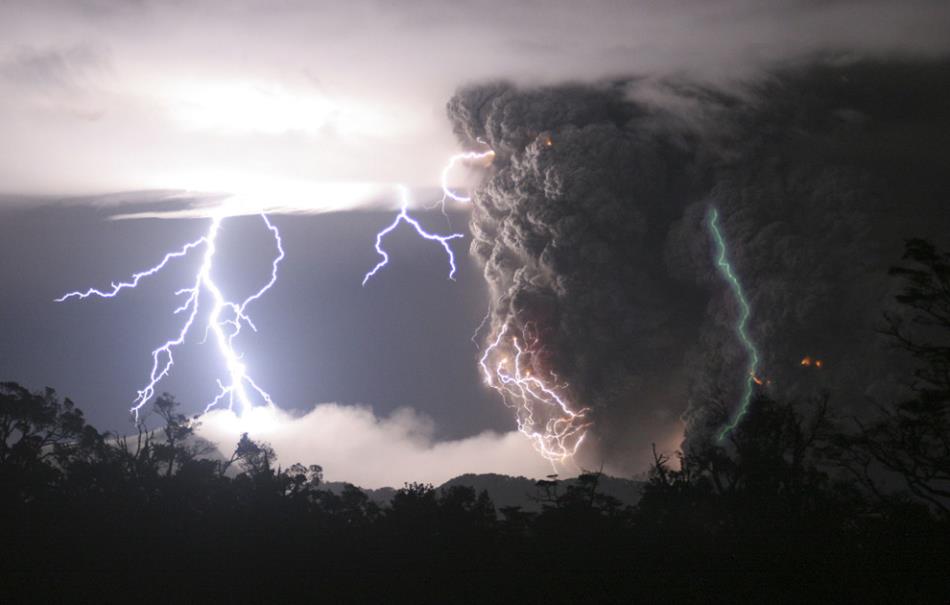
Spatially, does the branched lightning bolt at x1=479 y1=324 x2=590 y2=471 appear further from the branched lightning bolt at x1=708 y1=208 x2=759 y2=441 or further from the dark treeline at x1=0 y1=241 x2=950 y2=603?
the dark treeline at x1=0 y1=241 x2=950 y2=603

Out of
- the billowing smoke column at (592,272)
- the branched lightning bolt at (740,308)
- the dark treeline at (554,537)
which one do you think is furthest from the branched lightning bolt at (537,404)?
the dark treeline at (554,537)

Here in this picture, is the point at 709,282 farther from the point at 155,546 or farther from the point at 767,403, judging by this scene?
the point at 155,546

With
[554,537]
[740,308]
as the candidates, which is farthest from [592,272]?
[554,537]

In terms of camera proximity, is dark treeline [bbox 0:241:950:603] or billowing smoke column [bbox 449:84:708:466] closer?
dark treeline [bbox 0:241:950:603]

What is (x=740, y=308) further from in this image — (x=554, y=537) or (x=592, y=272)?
(x=554, y=537)

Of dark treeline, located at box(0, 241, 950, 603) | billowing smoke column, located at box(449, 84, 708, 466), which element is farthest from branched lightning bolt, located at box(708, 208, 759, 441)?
dark treeline, located at box(0, 241, 950, 603)

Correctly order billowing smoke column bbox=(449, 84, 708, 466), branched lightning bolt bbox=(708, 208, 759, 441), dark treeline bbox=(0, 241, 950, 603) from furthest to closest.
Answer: billowing smoke column bbox=(449, 84, 708, 466), branched lightning bolt bbox=(708, 208, 759, 441), dark treeline bbox=(0, 241, 950, 603)
